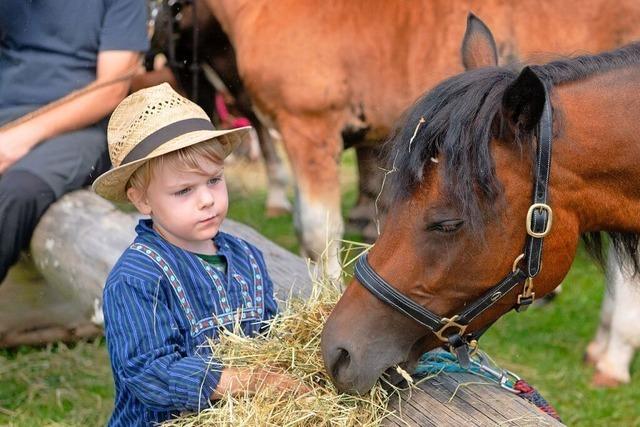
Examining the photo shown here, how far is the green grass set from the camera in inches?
160

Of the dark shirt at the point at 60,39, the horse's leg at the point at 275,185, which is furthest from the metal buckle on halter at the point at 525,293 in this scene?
the horse's leg at the point at 275,185

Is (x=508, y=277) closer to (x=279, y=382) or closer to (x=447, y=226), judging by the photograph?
(x=447, y=226)

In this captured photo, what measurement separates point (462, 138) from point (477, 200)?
15cm

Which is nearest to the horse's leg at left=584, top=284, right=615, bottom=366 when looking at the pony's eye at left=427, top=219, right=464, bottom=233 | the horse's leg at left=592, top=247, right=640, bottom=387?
the horse's leg at left=592, top=247, right=640, bottom=387

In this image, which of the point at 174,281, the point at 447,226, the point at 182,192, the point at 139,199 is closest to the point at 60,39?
the point at 139,199

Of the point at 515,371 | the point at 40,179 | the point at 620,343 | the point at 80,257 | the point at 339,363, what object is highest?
the point at 339,363

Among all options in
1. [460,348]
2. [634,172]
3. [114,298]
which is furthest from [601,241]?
[114,298]

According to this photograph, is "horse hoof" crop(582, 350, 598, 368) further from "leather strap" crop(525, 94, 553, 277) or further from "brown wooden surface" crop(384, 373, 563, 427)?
"leather strap" crop(525, 94, 553, 277)

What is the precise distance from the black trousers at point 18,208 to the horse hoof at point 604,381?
2613mm

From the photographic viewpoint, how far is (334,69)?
5.08m

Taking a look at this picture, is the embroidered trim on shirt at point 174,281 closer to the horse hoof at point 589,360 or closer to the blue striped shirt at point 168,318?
the blue striped shirt at point 168,318

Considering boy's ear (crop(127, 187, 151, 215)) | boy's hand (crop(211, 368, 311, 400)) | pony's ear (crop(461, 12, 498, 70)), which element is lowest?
boy's hand (crop(211, 368, 311, 400))

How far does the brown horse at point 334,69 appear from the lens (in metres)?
5.05

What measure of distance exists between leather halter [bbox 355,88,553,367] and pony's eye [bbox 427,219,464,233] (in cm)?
17
